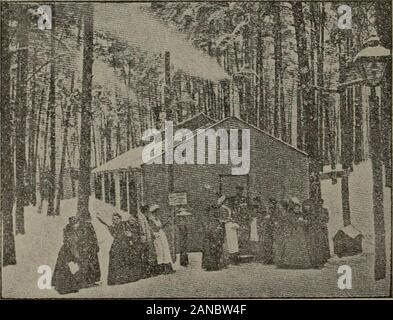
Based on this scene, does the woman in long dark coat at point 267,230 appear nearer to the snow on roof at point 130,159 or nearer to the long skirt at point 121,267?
the snow on roof at point 130,159

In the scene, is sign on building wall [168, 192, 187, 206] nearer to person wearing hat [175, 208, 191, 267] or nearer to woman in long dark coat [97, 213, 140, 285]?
person wearing hat [175, 208, 191, 267]

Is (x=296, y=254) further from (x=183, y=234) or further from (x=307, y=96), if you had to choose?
(x=307, y=96)

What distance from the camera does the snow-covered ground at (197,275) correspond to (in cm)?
356

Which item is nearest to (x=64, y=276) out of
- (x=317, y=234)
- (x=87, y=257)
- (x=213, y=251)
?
(x=87, y=257)

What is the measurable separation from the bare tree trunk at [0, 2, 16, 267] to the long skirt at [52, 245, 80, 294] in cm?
35

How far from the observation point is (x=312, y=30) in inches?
142

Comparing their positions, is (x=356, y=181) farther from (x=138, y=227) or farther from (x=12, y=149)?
(x=12, y=149)

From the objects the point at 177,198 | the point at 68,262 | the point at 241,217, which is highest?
the point at 177,198

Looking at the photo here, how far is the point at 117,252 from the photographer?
3.58 metres

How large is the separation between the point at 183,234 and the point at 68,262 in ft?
2.96

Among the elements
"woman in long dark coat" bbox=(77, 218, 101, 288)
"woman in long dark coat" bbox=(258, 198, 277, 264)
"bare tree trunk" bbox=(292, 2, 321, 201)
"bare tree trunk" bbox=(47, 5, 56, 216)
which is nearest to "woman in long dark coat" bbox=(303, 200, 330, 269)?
"bare tree trunk" bbox=(292, 2, 321, 201)

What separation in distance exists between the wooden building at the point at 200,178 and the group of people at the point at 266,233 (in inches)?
2.6

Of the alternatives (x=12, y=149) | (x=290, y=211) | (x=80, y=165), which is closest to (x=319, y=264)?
(x=290, y=211)

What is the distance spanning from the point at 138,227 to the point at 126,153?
579 millimetres
